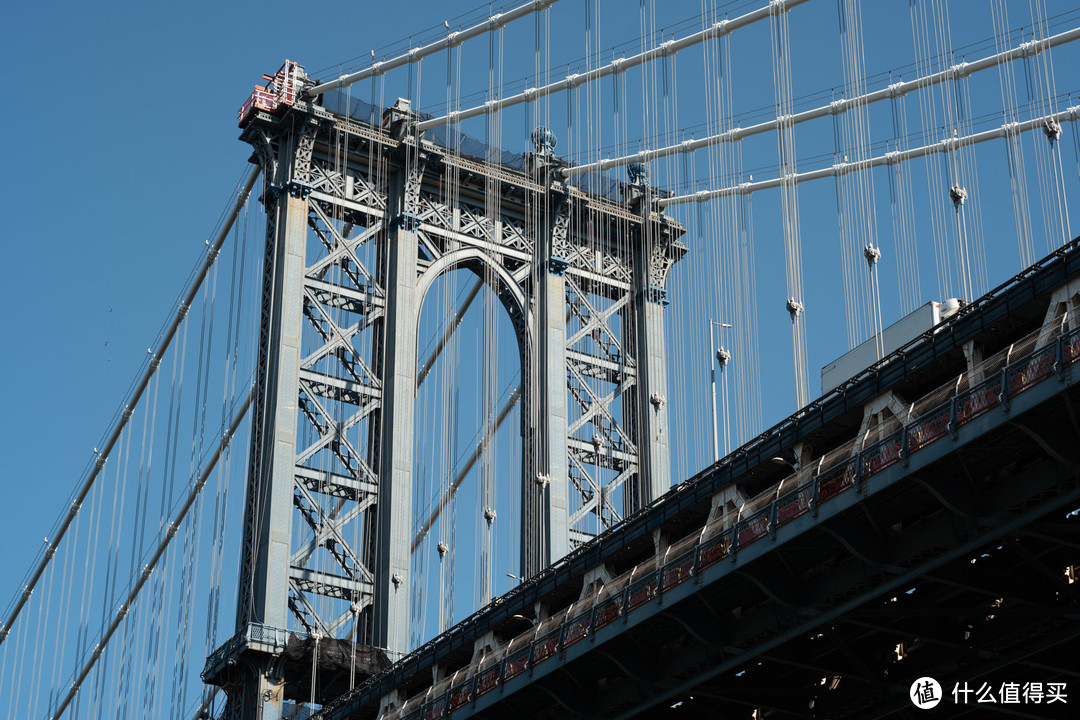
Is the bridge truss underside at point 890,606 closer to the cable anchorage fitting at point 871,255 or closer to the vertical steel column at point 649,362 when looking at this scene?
the cable anchorage fitting at point 871,255

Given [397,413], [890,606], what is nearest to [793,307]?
[890,606]

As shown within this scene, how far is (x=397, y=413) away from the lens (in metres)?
58.0

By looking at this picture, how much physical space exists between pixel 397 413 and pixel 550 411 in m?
6.16

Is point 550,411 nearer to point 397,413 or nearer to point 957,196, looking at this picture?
point 397,413

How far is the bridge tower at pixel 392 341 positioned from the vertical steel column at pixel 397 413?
0.07m

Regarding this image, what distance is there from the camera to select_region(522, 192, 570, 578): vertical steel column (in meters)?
59.3

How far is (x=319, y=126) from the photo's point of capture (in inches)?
2378

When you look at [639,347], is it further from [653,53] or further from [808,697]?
[808,697]

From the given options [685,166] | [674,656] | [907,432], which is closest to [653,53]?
[685,166]

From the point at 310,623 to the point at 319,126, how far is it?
1713 centimetres

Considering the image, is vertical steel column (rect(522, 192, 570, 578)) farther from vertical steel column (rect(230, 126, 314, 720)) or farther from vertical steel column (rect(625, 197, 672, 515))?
vertical steel column (rect(230, 126, 314, 720))

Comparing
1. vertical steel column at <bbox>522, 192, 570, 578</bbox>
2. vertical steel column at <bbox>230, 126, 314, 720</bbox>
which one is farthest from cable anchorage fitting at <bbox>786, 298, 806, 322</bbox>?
vertical steel column at <bbox>230, 126, 314, 720</bbox>

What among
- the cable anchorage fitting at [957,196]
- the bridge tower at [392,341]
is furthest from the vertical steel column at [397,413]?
the cable anchorage fitting at [957,196]

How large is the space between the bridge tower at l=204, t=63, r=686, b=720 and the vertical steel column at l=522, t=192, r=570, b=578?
73 millimetres
